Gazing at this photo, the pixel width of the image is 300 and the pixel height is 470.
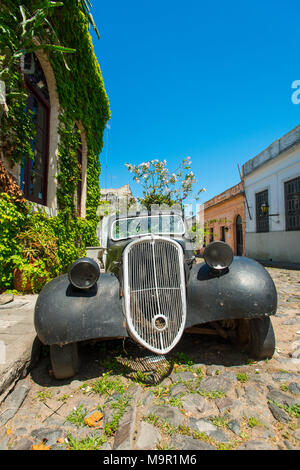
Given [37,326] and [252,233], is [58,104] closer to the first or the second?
[37,326]

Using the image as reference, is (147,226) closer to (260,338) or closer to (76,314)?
(76,314)

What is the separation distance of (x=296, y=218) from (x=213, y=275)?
Answer: 1169 cm

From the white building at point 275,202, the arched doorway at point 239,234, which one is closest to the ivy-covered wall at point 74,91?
the white building at point 275,202

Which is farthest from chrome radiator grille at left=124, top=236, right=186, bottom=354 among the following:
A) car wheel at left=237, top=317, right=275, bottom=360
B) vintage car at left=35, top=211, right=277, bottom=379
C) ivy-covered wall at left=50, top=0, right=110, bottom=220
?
ivy-covered wall at left=50, top=0, right=110, bottom=220

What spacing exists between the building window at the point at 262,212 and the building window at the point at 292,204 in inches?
59.2

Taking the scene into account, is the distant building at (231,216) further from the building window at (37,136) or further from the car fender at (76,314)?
the car fender at (76,314)

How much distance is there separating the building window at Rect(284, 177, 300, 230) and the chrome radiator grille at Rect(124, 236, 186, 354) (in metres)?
11.7

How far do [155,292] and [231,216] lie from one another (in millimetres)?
17454

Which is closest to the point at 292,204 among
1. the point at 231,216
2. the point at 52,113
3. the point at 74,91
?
the point at 231,216

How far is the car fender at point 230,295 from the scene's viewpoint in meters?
2.08

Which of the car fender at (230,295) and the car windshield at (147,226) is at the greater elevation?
the car windshield at (147,226)

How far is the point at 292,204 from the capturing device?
12.0 m

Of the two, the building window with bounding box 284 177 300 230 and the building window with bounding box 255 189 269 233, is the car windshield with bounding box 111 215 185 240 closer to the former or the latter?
the building window with bounding box 284 177 300 230

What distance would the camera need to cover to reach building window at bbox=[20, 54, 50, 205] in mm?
5113
